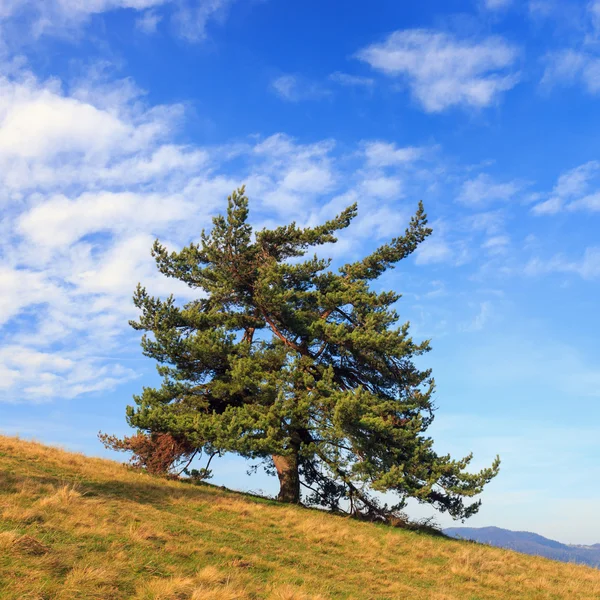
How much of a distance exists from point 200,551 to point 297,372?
1133 centimetres

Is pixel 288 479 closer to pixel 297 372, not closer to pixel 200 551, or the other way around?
pixel 297 372

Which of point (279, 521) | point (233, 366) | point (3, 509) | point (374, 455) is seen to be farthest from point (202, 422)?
point (3, 509)

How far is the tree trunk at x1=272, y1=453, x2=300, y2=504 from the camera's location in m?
24.5

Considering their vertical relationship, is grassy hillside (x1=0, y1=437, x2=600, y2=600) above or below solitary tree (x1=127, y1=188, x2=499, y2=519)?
below

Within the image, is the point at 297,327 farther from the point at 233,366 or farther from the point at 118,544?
the point at 118,544

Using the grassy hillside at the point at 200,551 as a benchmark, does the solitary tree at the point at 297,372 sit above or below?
above

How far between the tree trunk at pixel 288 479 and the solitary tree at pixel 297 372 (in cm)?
5

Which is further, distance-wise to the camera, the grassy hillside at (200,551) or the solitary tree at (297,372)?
the solitary tree at (297,372)

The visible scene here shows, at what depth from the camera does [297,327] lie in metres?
25.5

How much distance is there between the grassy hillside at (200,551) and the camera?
30.3 feet

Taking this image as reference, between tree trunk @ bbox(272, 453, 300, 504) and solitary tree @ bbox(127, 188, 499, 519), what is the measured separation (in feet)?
0.15

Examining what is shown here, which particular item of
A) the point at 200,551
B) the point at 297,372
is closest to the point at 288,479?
the point at 297,372

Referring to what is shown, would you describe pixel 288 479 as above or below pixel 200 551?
above

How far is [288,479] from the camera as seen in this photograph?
2473 centimetres
